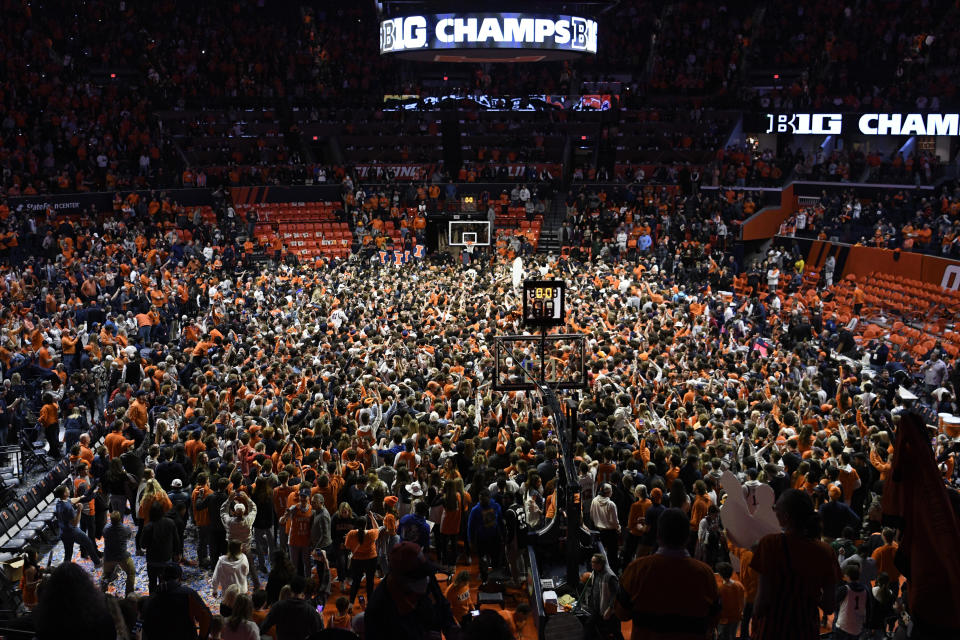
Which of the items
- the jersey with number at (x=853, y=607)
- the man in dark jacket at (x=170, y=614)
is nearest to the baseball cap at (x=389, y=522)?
the man in dark jacket at (x=170, y=614)

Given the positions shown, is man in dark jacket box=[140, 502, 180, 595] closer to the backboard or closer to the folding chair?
the folding chair

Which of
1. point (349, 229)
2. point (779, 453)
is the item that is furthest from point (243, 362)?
point (349, 229)

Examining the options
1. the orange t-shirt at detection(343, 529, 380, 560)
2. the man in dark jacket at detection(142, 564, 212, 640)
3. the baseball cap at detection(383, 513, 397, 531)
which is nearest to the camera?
the man in dark jacket at detection(142, 564, 212, 640)

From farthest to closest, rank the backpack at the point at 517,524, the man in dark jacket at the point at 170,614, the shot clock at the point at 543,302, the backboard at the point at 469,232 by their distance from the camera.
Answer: the backboard at the point at 469,232
the shot clock at the point at 543,302
the backpack at the point at 517,524
the man in dark jacket at the point at 170,614

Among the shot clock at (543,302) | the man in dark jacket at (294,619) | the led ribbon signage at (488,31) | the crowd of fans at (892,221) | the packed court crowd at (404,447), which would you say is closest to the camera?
the man in dark jacket at (294,619)

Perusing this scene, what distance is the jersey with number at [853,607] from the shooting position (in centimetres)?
796

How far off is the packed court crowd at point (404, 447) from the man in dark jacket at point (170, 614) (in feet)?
0.06

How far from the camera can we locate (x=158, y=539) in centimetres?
951

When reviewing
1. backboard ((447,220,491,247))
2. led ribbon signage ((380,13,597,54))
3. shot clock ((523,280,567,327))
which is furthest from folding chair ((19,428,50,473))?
led ribbon signage ((380,13,597,54))

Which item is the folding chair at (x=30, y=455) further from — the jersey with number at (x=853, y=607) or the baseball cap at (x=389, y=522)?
the jersey with number at (x=853, y=607)

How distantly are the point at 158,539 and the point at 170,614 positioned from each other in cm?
333

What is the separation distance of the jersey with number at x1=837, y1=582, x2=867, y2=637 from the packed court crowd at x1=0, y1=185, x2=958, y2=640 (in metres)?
0.03

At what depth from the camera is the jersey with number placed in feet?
26.1

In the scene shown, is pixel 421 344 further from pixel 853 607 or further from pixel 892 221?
pixel 892 221
